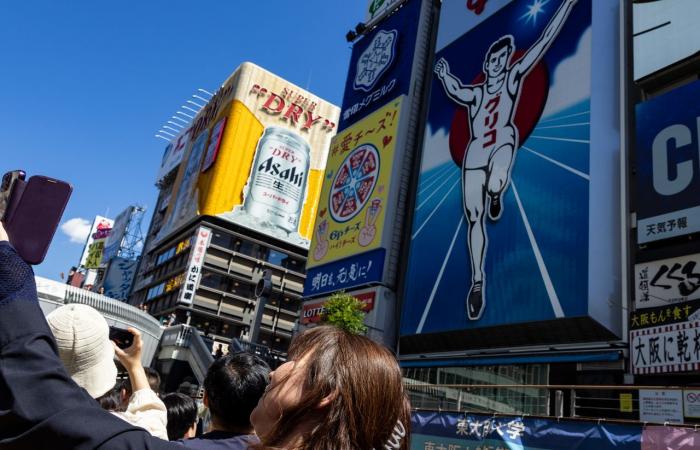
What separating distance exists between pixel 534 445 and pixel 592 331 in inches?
293

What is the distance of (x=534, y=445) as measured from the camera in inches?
237

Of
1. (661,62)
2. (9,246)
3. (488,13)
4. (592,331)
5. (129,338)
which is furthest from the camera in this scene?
(488,13)

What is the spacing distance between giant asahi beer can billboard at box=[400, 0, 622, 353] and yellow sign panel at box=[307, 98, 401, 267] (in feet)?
7.28

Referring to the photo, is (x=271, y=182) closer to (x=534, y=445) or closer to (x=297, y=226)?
(x=297, y=226)

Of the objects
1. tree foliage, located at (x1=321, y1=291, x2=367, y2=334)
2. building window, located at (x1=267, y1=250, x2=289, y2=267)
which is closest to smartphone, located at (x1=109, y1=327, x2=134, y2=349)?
tree foliage, located at (x1=321, y1=291, x2=367, y2=334)

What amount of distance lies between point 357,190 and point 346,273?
12.2 ft

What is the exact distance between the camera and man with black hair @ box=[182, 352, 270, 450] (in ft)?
7.93

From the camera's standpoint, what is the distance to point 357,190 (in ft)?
76.6

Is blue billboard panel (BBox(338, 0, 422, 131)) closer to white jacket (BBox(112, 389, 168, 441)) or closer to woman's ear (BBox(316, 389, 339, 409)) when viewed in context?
white jacket (BBox(112, 389, 168, 441))

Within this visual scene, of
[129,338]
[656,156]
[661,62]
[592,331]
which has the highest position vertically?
[661,62]

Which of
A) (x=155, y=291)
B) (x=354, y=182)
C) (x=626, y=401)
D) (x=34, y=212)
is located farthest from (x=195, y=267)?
(x=34, y=212)

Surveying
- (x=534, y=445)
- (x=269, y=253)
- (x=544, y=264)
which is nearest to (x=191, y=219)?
(x=269, y=253)

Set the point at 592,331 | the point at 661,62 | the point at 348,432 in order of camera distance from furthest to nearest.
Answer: the point at 661,62 < the point at 592,331 < the point at 348,432

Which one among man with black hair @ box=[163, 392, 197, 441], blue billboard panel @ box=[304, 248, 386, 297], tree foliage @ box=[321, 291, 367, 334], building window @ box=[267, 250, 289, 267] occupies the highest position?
building window @ box=[267, 250, 289, 267]
